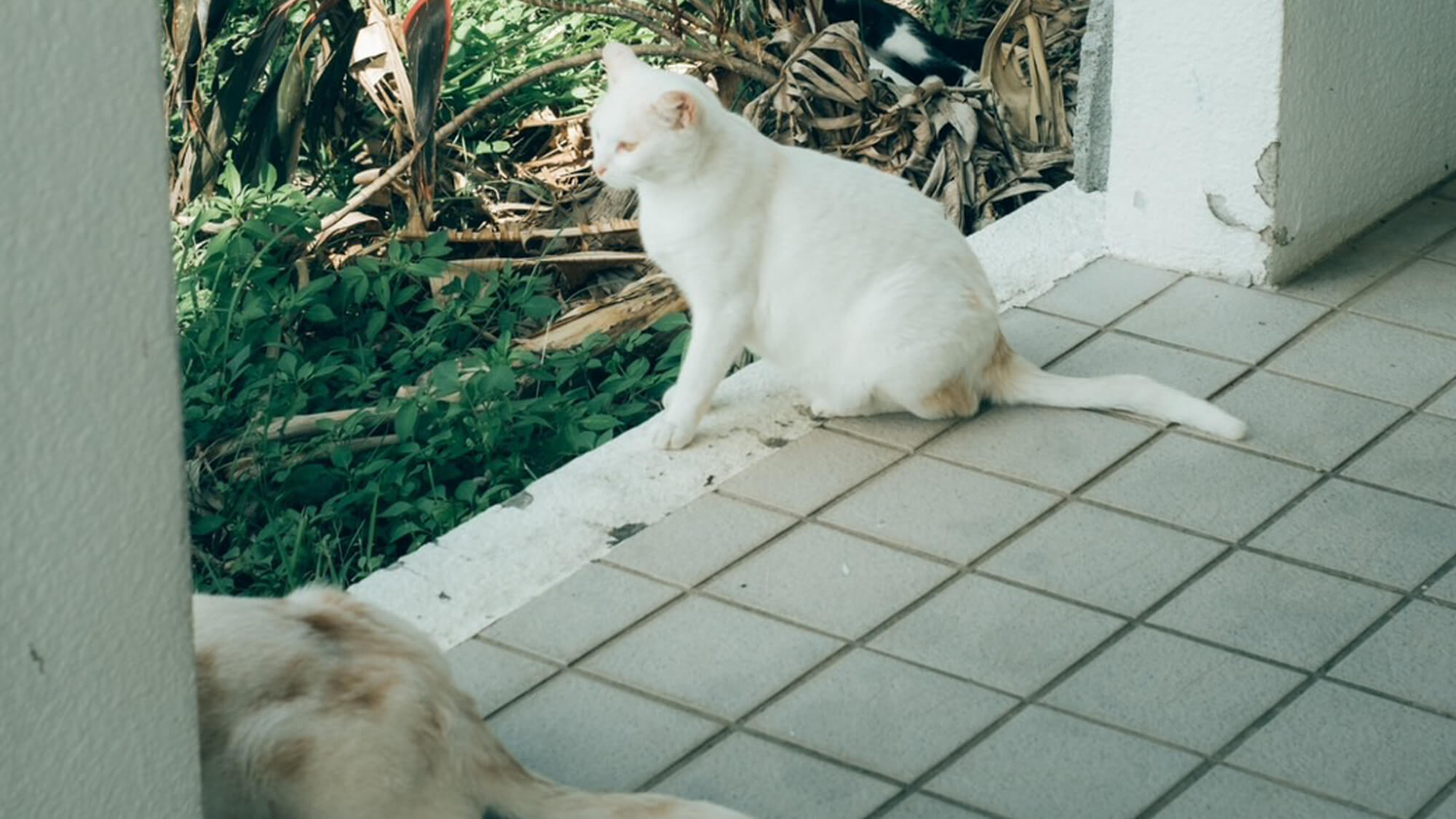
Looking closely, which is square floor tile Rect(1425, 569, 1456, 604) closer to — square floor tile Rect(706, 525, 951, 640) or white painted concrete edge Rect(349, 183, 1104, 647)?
square floor tile Rect(706, 525, 951, 640)

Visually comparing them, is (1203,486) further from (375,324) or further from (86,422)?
(86,422)

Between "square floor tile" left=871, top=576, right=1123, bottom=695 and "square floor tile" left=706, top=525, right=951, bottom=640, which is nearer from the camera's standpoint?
"square floor tile" left=871, top=576, right=1123, bottom=695

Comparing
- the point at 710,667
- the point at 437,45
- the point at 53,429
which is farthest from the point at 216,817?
the point at 437,45

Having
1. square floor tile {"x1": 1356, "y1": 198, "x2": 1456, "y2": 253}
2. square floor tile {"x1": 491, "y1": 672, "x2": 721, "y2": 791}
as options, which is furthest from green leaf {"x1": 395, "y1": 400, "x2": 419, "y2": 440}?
square floor tile {"x1": 1356, "y1": 198, "x2": 1456, "y2": 253}

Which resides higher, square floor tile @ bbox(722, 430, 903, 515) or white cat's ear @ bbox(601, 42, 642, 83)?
white cat's ear @ bbox(601, 42, 642, 83)

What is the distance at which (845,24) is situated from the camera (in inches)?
206

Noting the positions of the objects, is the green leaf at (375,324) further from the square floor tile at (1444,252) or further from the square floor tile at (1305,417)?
the square floor tile at (1444,252)

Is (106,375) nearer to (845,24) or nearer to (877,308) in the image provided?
A: (877,308)

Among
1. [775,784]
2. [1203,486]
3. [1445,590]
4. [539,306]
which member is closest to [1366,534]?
[1445,590]

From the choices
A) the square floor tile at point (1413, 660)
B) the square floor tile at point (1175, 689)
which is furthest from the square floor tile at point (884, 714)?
the square floor tile at point (1413, 660)

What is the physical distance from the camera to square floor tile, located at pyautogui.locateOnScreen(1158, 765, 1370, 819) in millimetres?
2697

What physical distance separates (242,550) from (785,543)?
1171mm

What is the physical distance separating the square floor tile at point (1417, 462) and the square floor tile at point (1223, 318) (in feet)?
1.30

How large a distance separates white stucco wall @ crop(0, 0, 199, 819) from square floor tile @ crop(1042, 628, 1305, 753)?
147cm
